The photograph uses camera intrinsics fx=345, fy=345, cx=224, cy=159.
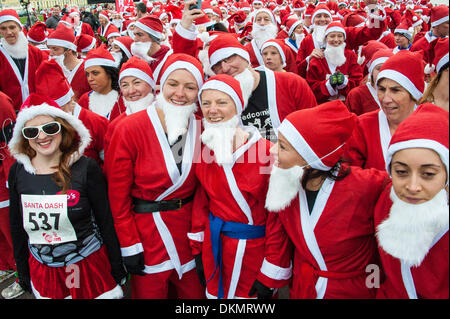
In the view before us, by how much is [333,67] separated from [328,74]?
0.11 metres

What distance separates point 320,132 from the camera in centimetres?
181

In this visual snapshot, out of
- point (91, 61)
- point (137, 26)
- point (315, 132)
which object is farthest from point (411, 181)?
point (137, 26)

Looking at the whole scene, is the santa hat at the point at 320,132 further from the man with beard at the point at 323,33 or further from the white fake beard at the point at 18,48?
the white fake beard at the point at 18,48

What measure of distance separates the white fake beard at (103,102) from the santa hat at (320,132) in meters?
2.41

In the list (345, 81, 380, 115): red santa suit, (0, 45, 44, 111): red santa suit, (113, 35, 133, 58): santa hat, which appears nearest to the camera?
(345, 81, 380, 115): red santa suit

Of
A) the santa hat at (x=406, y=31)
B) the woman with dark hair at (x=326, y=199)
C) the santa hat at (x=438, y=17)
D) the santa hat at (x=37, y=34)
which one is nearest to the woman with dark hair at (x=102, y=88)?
the woman with dark hair at (x=326, y=199)

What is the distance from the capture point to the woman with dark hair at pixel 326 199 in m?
1.84

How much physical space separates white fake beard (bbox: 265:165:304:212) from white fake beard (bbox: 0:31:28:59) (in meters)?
4.38

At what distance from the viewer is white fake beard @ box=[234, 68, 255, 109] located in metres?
3.04

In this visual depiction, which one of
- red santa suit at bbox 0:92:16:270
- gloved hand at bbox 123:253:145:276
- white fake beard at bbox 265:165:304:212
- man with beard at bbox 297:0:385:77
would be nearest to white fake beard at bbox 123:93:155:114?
red santa suit at bbox 0:92:16:270

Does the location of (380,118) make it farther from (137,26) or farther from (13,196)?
(137,26)

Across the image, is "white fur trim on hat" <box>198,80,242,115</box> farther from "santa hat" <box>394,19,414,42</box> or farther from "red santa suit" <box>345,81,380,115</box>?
"santa hat" <box>394,19,414,42</box>

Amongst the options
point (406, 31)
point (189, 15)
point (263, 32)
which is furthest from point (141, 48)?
point (406, 31)
